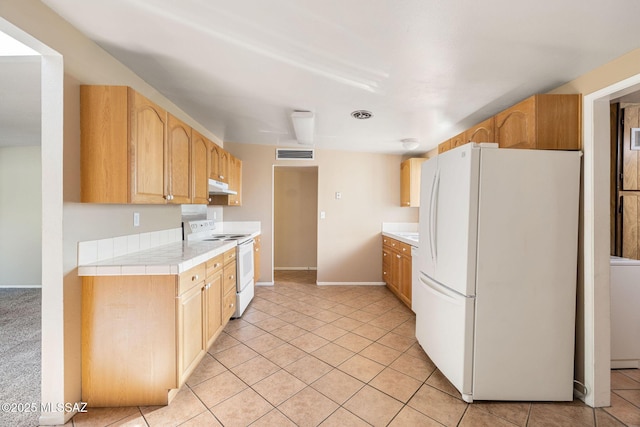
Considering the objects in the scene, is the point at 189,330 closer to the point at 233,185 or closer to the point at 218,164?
the point at 218,164

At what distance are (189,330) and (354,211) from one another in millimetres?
3098

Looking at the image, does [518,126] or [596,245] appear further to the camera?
[518,126]

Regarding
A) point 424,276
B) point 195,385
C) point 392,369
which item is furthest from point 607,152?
point 195,385

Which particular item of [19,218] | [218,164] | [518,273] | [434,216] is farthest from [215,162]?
[19,218]

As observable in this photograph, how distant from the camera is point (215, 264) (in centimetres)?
231

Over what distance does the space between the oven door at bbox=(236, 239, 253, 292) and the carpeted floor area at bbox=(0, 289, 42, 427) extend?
5.42 ft

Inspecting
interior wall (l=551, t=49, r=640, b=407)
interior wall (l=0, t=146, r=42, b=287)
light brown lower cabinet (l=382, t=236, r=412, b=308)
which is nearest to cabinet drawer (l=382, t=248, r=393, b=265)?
light brown lower cabinet (l=382, t=236, r=412, b=308)

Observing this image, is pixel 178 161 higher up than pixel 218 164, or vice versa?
pixel 218 164

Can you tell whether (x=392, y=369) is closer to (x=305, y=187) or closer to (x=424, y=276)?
(x=424, y=276)

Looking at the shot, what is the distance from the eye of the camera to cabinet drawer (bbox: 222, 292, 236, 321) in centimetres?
254

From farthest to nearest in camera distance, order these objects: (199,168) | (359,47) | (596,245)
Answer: (199,168), (596,245), (359,47)

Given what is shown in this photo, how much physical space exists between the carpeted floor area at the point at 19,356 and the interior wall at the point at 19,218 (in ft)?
2.26

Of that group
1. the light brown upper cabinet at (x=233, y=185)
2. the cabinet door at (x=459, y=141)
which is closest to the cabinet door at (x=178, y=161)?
the light brown upper cabinet at (x=233, y=185)

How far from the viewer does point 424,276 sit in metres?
2.21
